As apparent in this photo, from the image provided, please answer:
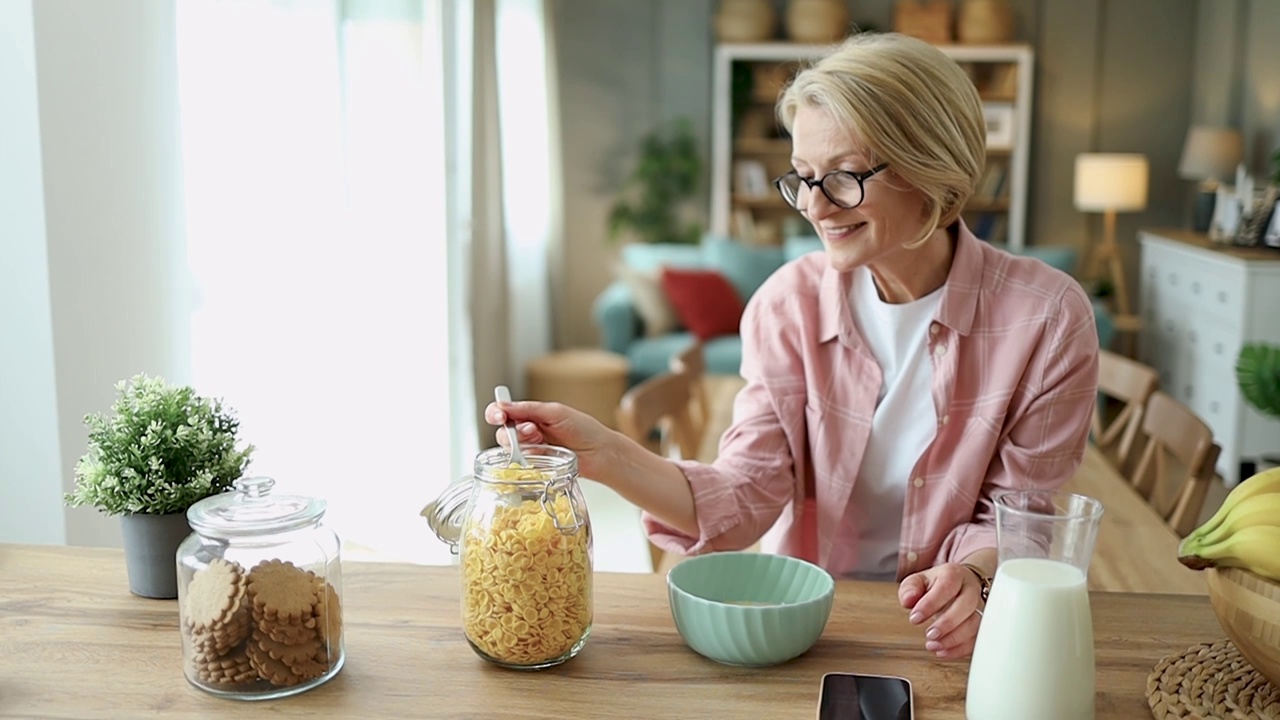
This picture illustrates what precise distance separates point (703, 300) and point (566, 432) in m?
4.50

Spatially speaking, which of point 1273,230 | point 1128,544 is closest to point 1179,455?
point 1128,544

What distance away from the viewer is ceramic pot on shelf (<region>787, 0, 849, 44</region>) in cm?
680

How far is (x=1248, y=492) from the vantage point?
1.06m

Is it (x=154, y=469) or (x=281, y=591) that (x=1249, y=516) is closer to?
(x=281, y=591)

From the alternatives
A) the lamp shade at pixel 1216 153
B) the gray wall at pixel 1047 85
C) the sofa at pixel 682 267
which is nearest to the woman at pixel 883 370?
the sofa at pixel 682 267

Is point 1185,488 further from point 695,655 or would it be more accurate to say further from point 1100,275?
point 1100,275

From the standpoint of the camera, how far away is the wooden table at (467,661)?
108 cm

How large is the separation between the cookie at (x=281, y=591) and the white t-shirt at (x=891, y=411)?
0.83m

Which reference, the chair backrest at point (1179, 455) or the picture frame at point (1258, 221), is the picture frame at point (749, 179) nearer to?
the picture frame at point (1258, 221)

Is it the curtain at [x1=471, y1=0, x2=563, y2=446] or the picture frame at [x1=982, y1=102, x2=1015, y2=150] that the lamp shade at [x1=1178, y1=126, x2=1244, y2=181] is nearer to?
the picture frame at [x1=982, y1=102, x2=1015, y2=150]

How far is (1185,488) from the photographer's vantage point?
81.4 inches

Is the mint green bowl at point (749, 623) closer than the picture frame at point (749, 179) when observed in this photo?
Yes

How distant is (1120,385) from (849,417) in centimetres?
127

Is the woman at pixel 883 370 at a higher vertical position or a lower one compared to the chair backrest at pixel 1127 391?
higher
